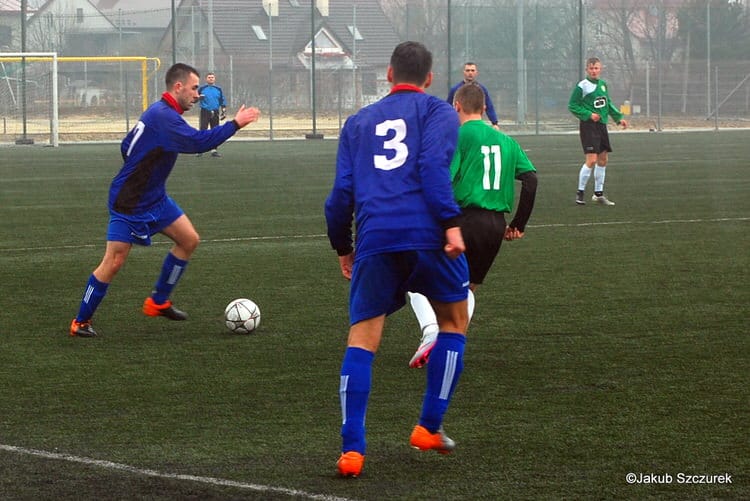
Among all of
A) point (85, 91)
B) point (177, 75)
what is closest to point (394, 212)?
point (177, 75)

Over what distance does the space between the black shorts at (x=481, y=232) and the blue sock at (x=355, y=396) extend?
1858mm

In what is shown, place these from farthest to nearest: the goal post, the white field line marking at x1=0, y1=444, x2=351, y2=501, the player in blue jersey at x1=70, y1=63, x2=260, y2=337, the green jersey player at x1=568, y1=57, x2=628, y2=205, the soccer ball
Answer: the goal post < the green jersey player at x1=568, y1=57, x2=628, y2=205 < the soccer ball < the player in blue jersey at x1=70, y1=63, x2=260, y2=337 < the white field line marking at x1=0, y1=444, x2=351, y2=501

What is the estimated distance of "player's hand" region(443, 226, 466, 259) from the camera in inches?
207

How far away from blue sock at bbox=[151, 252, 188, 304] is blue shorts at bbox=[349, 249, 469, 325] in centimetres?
A: 380

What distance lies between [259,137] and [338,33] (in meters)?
9.45

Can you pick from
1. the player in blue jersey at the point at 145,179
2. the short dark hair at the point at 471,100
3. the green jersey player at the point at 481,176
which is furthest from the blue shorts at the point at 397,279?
the player in blue jersey at the point at 145,179

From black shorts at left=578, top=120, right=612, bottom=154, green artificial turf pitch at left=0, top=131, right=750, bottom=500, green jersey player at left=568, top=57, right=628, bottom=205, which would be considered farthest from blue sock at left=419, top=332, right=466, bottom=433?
black shorts at left=578, top=120, right=612, bottom=154

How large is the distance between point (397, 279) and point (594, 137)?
511 inches

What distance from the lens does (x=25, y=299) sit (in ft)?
33.2

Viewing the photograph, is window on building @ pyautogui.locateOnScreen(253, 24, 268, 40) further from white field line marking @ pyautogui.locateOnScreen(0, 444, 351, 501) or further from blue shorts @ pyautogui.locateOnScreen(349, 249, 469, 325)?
blue shorts @ pyautogui.locateOnScreen(349, 249, 469, 325)

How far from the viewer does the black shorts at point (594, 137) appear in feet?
58.7

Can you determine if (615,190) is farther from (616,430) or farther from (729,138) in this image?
(729,138)

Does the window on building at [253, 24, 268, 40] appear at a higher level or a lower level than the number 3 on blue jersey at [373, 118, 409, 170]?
higher

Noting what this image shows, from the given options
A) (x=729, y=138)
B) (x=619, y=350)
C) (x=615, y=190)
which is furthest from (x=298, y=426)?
(x=729, y=138)
